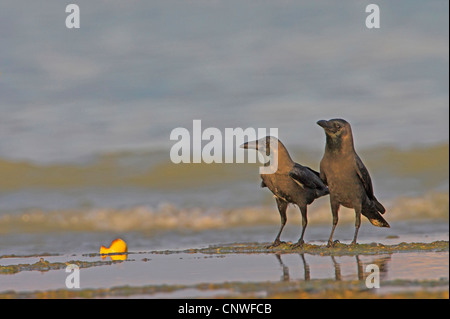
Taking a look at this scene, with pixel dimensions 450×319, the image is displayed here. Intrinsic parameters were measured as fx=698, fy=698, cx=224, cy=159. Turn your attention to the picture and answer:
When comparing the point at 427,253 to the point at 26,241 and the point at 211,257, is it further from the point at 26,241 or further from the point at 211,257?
the point at 26,241

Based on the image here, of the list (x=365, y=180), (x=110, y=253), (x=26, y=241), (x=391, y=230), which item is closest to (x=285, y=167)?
(x=365, y=180)

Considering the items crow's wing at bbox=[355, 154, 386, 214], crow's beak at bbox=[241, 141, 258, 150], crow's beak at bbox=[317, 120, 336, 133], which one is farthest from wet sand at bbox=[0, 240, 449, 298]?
crow's beak at bbox=[317, 120, 336, 133]

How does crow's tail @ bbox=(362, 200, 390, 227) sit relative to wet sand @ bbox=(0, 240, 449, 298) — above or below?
above

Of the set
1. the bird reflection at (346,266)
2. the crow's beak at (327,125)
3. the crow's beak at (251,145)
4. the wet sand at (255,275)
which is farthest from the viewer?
the crow's beak at (251,145)

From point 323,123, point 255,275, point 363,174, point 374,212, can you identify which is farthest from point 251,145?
point 255,275

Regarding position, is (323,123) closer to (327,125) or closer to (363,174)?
(327,125)

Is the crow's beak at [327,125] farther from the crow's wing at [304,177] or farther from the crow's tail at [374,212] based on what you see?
the crow's tail at [374,212]

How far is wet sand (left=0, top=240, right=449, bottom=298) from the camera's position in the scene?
20.4 feet

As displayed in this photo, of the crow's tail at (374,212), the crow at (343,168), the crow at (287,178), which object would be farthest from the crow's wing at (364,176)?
the crow at (287,178)

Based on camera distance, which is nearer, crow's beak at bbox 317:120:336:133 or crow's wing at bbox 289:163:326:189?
crow's beak at bbox 317:120:336:133

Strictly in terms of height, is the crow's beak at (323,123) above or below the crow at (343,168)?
above

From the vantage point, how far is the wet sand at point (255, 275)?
6215mm

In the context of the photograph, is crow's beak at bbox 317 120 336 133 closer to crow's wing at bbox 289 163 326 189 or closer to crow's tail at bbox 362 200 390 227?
crow's wing at bbox 289 163 326 189
